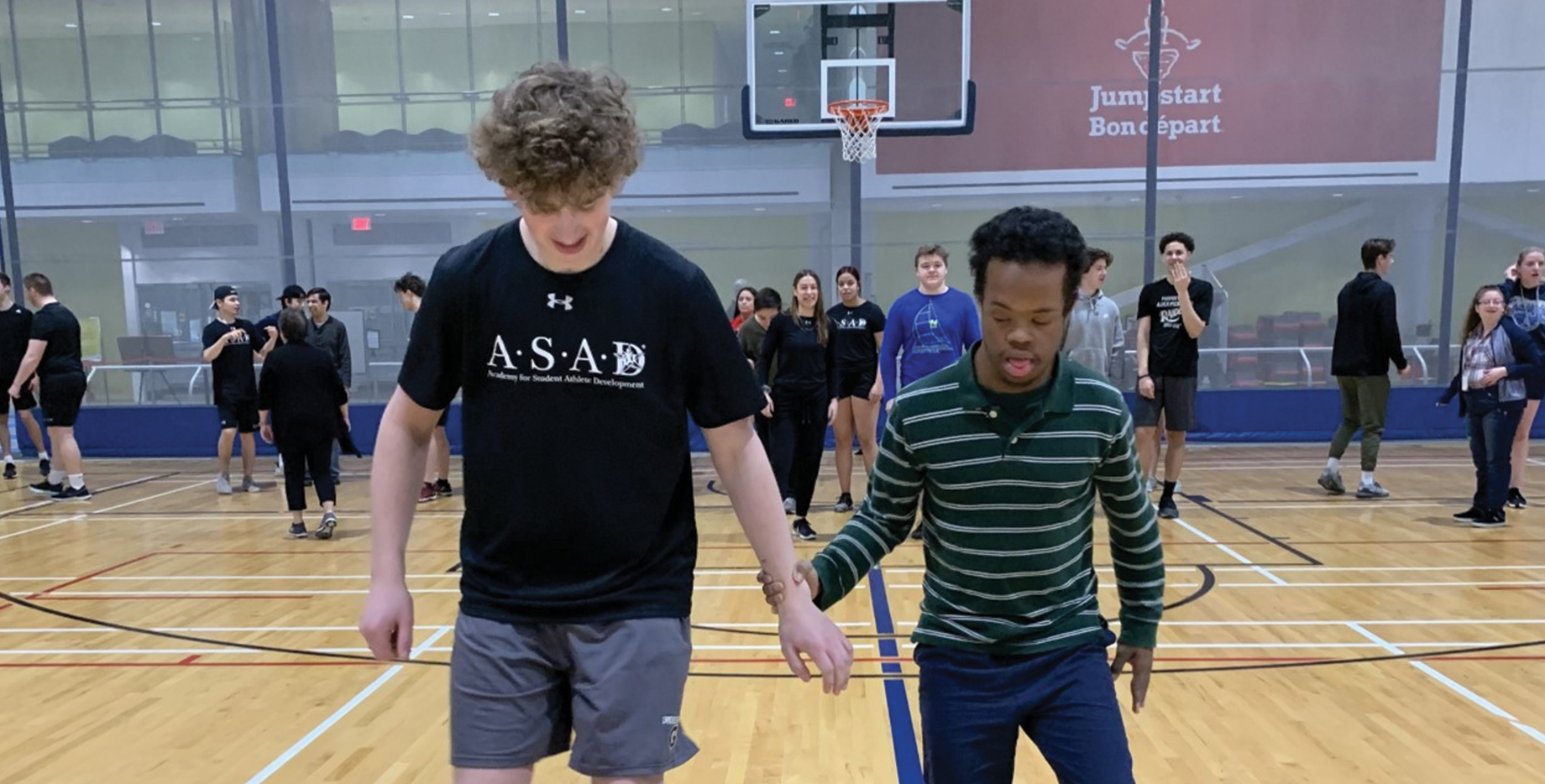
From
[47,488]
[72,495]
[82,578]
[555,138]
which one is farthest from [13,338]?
[555,138]

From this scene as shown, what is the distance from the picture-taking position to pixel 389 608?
1.75 m

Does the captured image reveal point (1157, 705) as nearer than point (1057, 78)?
Yes

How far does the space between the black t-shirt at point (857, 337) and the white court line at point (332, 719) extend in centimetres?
334

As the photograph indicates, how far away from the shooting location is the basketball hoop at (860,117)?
10000 millimetres

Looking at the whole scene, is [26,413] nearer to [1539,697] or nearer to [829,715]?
[829,715]

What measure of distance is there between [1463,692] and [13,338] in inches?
414

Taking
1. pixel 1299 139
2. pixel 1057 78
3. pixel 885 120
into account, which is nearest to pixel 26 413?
pixel 885 120

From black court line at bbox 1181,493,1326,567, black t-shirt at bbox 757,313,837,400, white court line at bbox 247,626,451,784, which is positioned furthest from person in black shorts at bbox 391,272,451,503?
black court line at bbox 1181,493,1326,567

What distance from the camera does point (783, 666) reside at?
168 inches

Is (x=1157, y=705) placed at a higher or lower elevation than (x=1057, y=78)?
lower

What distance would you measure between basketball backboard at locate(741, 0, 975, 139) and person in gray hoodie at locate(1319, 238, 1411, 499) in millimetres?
4267

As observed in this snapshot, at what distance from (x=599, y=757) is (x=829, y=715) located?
2.13m

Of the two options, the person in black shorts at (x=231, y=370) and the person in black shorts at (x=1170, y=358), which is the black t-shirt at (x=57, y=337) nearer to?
the person in black shorts at (x=231, y=370)

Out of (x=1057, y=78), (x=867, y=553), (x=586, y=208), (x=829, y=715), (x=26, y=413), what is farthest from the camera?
(x=1057, y=78)
